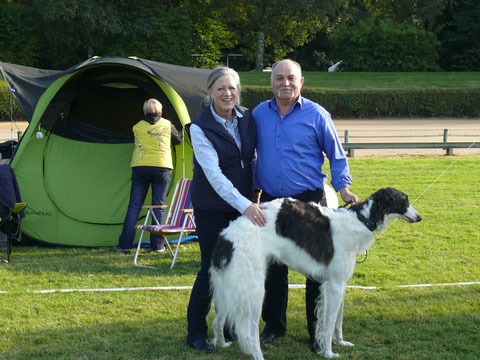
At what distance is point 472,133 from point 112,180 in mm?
15550

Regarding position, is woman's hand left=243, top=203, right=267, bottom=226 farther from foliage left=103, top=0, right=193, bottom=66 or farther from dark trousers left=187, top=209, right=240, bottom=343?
foliage left=103, top=0, right=193, bottom=66

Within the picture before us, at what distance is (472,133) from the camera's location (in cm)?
1967

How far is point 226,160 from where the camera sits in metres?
3.67

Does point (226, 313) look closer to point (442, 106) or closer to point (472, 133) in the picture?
point (472, 133)

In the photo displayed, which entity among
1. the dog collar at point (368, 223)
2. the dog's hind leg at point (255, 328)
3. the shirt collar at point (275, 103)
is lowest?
the dog's hind leg at point (255, 328)

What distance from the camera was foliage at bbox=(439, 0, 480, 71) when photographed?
125ft

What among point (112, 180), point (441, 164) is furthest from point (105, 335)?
point (441, 164)

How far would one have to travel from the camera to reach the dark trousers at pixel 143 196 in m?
6.69

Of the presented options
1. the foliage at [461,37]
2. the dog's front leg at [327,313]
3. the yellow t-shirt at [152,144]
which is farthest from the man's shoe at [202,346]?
the foliage at [461,37]

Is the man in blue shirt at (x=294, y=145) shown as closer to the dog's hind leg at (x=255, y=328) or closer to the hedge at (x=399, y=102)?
the dog's hind leg at (x=255, y=328)

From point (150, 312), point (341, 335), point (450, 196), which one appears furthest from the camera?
point (450, 196)

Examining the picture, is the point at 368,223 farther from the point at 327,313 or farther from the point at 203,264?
the point at 203,264

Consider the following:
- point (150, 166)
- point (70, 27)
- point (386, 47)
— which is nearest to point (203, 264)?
point (150, 166)

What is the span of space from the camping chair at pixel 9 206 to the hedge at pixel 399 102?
70.3 ft
